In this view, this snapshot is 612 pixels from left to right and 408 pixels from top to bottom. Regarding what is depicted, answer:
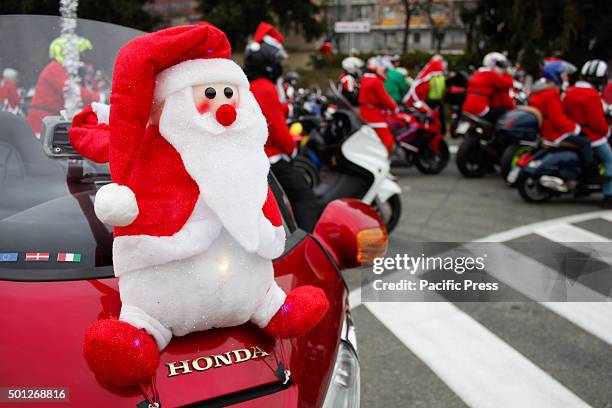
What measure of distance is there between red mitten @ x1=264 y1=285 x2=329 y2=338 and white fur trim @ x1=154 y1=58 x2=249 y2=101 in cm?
67

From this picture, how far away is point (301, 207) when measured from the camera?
5.20 m

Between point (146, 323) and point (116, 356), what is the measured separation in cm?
16

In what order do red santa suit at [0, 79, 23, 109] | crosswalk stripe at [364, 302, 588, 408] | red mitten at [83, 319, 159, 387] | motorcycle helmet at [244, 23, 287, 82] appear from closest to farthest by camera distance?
red mitten at [83, 319, 159, 387]
red santa suit at [0, 79, 23, 109]
crosswalk stripe at [364, 302, 588, 408]
motorcycle helmet at [244, 23, 287, 82]

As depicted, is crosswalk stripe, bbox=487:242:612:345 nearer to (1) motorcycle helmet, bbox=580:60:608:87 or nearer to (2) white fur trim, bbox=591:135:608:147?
(2) white fur trim, bbox=591:135:608:147

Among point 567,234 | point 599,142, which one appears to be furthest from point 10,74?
point 599,142

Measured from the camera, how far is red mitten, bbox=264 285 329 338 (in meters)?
1.89

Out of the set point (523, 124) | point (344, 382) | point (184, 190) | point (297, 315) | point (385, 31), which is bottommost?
point (385, 31)

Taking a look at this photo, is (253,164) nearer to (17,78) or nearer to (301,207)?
(17,78)

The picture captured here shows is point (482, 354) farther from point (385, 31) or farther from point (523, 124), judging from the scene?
point (385, 31)

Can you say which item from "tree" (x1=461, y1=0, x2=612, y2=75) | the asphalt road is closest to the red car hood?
the asphalt road

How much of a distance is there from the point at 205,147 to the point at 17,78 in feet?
4.58

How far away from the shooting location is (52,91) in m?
2.71

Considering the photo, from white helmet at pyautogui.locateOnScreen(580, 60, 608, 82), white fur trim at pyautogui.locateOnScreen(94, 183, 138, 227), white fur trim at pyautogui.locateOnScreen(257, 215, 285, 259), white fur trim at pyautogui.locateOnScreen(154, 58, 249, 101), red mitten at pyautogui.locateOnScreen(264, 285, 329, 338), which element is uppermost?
white fur trim at pyautogui.locateOnScreen(154, 58, 249, 101)

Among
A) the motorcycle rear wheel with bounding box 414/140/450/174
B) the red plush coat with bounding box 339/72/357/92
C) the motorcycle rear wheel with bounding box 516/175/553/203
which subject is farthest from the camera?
the red plush coat with bounding box 339/72/357/92
